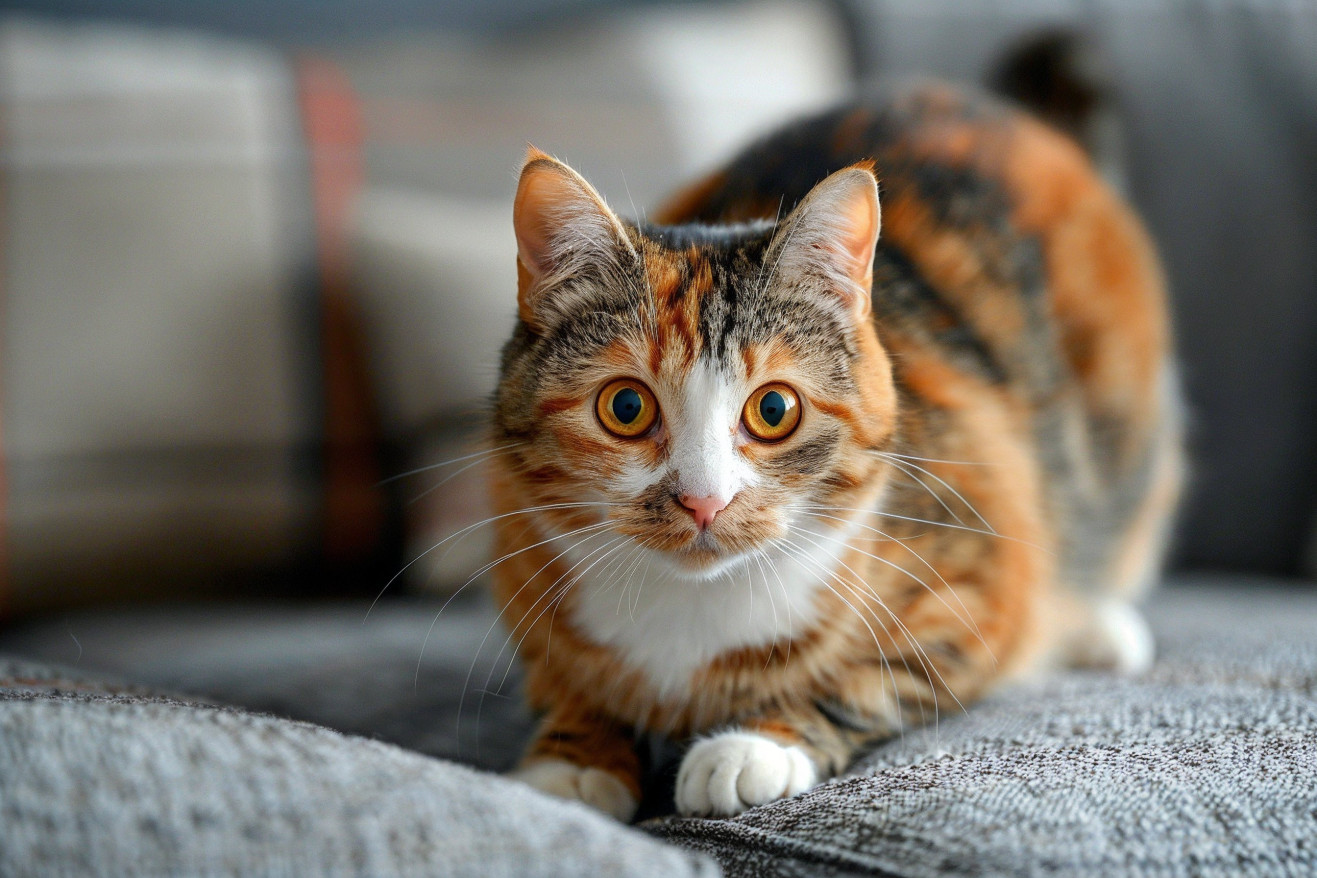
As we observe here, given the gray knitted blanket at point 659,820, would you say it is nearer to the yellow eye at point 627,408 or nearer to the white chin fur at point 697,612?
the white chin fur at point 697,612

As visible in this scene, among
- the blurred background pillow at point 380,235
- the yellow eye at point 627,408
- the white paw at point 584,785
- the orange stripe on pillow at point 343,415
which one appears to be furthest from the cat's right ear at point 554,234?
the orange stripe on pillow at point 343,415

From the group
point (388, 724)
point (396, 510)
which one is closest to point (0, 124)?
point (396, 510)

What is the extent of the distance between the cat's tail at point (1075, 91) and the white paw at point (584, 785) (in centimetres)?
131

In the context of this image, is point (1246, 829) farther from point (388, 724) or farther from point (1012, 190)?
point (1012, 190)

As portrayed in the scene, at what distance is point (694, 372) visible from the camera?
2.81ft

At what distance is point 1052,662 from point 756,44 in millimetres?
1262

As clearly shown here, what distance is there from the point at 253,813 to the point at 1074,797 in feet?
1.84

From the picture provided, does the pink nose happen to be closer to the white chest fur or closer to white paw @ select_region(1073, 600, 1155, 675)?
the white chest fur

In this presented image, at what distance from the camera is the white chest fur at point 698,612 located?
3.07 feet

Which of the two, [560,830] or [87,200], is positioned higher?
[87,200]

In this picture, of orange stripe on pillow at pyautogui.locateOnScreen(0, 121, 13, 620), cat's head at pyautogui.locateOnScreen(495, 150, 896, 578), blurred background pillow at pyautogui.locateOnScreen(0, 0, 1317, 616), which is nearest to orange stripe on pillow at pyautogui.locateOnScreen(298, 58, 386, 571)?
blurred background pillow at pyautogui.locateOnScreen(0, 0, 1317, 616)

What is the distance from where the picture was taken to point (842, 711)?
0.97 metres

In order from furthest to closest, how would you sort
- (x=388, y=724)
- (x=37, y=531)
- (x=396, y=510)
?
1. (x=396, y=510)
2. (x=37, y=531)
3. (x=388, y=724)

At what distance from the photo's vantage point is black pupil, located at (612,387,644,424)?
0.88 meters
